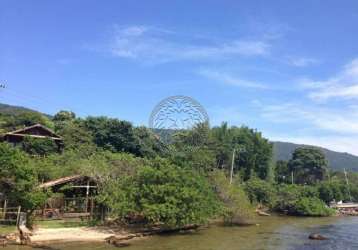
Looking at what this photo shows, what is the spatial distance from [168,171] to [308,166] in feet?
210

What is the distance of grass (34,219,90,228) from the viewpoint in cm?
3082

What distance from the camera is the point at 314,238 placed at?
3431cm

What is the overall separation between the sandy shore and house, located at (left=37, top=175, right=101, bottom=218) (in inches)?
145

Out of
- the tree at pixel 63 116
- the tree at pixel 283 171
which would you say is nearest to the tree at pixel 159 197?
the tree at pixel 63 116

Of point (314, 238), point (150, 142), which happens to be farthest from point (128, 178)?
point (150, 142)

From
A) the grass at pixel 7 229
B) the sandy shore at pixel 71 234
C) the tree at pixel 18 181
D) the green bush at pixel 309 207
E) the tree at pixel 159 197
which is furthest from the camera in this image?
the green bush at pixel 309 207

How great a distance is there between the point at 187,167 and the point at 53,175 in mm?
11500

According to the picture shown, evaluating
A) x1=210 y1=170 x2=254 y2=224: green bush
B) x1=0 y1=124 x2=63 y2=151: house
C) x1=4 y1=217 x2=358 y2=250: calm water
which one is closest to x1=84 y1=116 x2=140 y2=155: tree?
x1=0 y1=124 x2=63 y2=151: house

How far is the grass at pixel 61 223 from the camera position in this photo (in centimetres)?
3082

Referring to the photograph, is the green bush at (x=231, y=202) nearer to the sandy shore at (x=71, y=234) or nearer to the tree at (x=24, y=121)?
the sandy shore at (x=71, y=234)

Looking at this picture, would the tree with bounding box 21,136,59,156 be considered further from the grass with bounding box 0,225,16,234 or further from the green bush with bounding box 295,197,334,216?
the green bush with bounding box 295,197,334,216

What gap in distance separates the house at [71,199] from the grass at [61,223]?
27.8 inches

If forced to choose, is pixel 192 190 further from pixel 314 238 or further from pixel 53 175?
pixel 53 175

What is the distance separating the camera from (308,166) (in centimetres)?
9069
